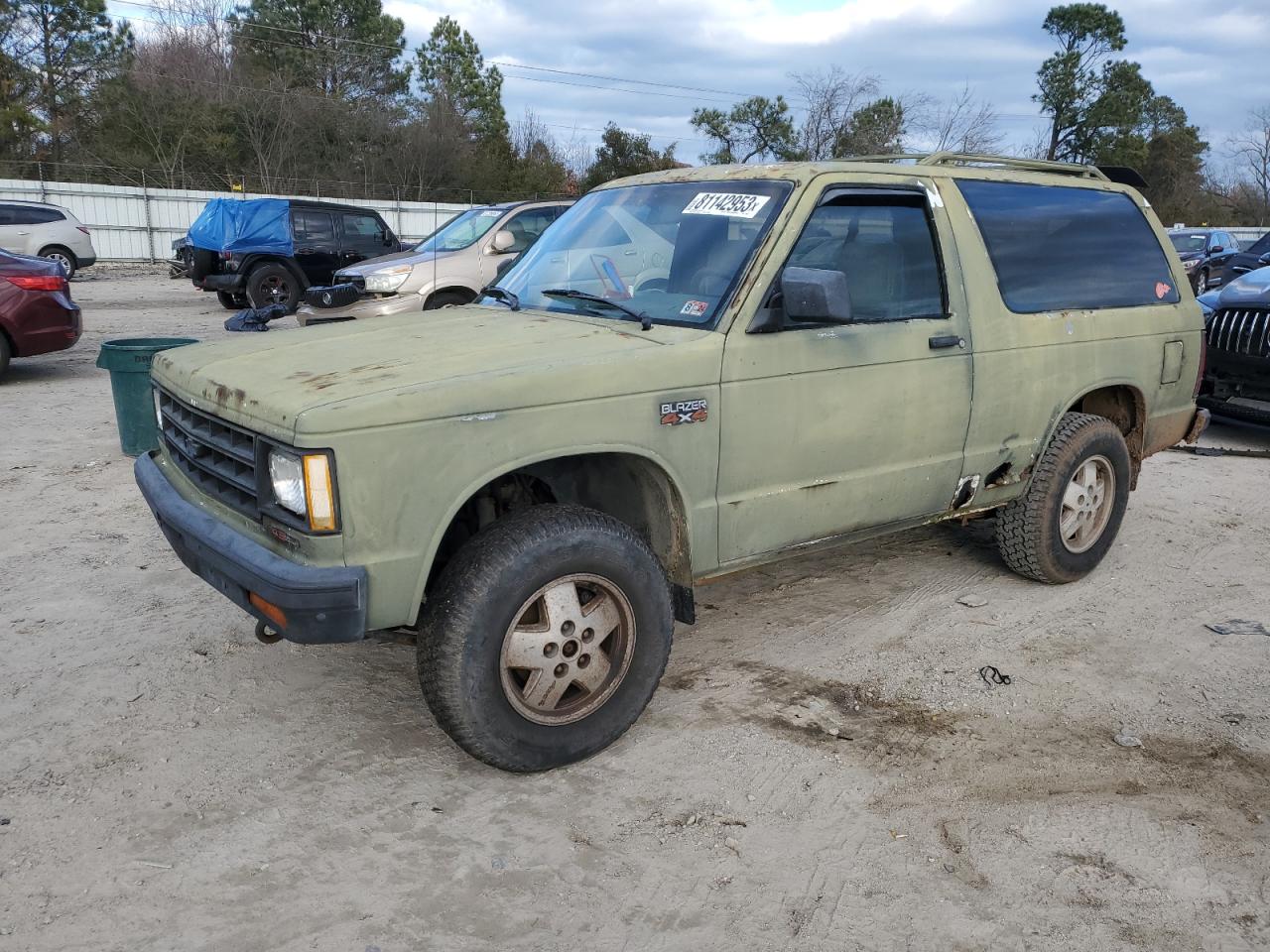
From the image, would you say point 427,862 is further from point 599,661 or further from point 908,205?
point 908,205

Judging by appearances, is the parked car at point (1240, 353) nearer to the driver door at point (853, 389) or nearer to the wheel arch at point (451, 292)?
Result: the driver door at point (853, 389)

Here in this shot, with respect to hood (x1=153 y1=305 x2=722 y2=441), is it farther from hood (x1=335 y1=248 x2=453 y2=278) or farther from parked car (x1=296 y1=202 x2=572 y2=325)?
hood (x1=335 y1=248 x2=453 y2=278)

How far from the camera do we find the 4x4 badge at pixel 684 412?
10.8ft

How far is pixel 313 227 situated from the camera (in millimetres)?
16469

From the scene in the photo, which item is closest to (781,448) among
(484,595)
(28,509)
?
(484,595)

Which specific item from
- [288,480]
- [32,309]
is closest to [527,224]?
[32,309]

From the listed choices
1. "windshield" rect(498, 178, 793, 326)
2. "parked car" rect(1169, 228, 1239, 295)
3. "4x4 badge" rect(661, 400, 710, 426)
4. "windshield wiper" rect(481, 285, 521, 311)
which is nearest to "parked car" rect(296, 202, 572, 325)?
"windshield wiper" rect(481, 285, 521, 311)

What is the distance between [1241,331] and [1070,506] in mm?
4357

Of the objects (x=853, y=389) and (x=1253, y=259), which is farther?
(x=1253, y=259)

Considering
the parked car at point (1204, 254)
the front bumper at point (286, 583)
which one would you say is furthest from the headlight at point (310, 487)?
the parked car at point (1204, 254)

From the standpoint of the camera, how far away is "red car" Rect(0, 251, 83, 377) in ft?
31.1

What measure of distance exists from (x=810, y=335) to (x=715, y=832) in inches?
68.3

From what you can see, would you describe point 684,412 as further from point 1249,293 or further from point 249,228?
point 249,228

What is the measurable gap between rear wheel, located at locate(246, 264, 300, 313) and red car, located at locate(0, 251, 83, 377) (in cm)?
612
